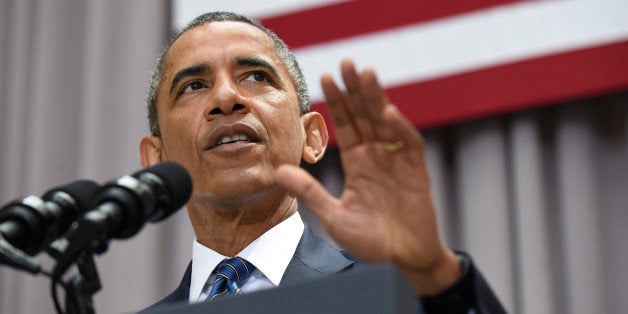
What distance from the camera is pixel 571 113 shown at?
2.52 meters

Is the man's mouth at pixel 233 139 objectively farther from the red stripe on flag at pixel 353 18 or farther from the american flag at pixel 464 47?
the red stripe on flag at pixel 353 18

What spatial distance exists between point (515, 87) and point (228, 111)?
3.18 ft

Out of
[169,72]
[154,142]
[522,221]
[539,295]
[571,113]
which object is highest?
[169,72]

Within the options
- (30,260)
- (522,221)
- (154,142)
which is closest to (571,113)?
(522,221)

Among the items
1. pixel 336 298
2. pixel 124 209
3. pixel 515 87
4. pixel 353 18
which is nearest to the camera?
pixel 336 298

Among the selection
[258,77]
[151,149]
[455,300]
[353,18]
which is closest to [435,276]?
[455,300]

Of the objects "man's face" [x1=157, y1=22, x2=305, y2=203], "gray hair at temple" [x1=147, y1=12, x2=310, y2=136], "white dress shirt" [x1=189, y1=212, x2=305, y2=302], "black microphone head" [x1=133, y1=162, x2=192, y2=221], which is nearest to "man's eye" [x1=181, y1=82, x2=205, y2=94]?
"man's face" [x1=157, y1=22, x2=305, y2=203]

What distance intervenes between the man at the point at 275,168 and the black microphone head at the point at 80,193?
0.74 ft

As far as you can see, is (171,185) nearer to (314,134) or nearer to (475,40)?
(314,134)

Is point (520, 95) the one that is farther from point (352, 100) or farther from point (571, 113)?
point (352, 100)

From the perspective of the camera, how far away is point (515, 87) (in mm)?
2512

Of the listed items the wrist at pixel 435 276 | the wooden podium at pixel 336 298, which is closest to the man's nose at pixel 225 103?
the wrist at pixel 435 276

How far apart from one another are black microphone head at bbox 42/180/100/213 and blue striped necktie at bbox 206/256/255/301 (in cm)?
52

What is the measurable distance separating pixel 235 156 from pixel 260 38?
33 centimetres
